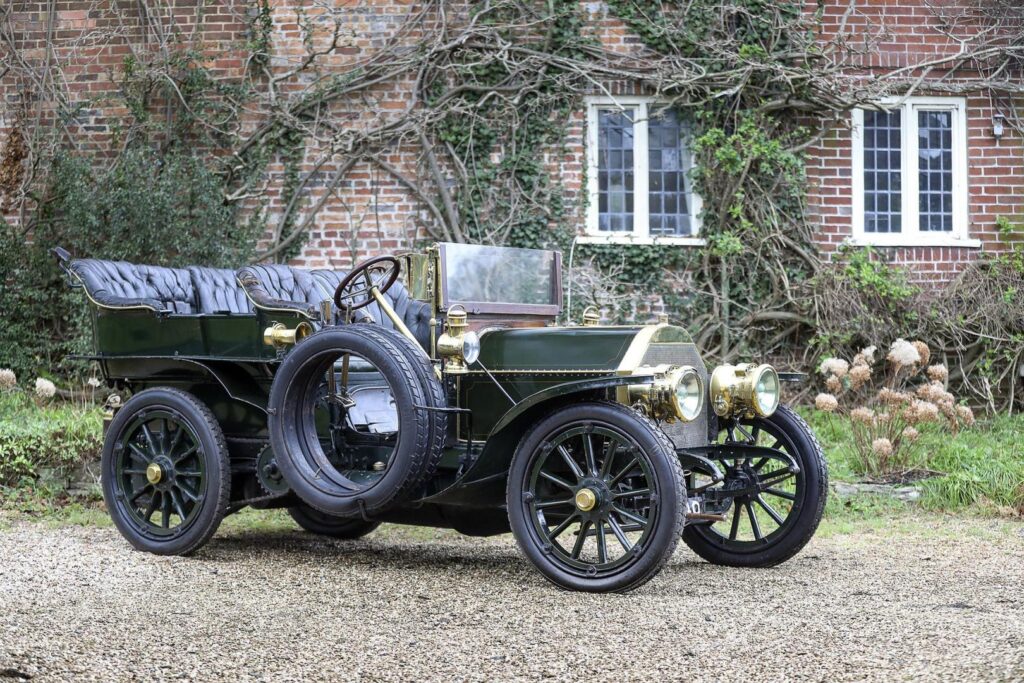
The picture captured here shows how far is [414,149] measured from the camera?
11242 millimetres

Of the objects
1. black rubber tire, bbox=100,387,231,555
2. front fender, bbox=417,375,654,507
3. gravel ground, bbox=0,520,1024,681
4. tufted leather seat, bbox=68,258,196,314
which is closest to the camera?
gravel ground, bbox=0,520,1024,681

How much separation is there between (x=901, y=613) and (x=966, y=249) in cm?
752

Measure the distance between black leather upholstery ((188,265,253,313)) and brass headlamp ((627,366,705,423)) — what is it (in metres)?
2.56

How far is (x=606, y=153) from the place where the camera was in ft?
37.0

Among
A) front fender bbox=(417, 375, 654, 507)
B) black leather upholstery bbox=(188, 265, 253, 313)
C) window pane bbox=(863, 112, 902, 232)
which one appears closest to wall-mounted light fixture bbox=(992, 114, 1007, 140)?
window pane bbox=(863, 112, 902, 232)

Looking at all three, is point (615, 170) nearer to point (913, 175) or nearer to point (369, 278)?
point (913, 175)

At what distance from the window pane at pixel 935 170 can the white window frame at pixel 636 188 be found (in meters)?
2.14

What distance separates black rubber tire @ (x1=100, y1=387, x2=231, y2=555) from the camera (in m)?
5.67

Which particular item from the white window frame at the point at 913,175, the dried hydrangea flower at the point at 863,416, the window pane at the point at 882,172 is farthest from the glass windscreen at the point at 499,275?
the window pane at the point at 882,172

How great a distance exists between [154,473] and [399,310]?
1.54m

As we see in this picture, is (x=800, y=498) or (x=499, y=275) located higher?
(x=499, y=275)

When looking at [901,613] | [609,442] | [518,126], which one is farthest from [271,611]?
[518,126]

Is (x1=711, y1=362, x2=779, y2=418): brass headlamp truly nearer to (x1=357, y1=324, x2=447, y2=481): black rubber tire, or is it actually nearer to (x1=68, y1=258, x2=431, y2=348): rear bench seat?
(x1=357, y1=324, x2=447, y2=481): black rubber tire

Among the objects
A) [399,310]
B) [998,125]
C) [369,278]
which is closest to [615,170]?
[998,125]
